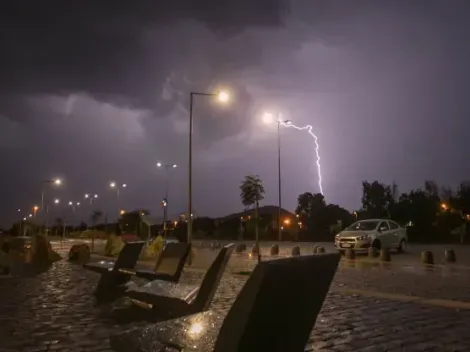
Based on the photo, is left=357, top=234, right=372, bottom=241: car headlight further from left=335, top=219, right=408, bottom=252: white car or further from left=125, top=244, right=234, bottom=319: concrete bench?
left=125, top=244, right=234, bottom=319: concrete bench

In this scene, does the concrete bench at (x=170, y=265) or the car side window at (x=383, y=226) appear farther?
the car side window at (x=383, y=226)

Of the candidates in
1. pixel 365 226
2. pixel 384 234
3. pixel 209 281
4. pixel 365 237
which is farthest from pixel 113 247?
pixel 209 281

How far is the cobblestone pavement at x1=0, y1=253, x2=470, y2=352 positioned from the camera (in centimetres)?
523

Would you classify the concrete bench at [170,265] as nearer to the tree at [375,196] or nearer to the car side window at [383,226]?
the car side window at [383,226]

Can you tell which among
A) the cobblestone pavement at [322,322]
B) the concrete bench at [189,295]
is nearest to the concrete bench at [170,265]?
the cobblestone pavement at [322,322]

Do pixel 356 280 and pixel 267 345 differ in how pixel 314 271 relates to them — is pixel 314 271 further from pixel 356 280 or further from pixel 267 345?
pixel 356 280

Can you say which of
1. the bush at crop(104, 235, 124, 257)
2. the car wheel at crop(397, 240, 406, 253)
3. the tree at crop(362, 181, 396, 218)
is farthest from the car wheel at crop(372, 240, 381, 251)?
the tree at crop(362, 181, 396, 218)

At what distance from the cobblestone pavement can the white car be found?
12584 millimetres

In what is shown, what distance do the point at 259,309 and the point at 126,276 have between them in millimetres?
7580

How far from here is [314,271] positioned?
3.03m

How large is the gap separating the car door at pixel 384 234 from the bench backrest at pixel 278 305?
2197 cm

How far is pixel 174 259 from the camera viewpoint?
8.51 metres

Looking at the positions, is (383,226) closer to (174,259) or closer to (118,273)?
(118,273)

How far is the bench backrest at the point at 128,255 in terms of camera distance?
30.9 feet
